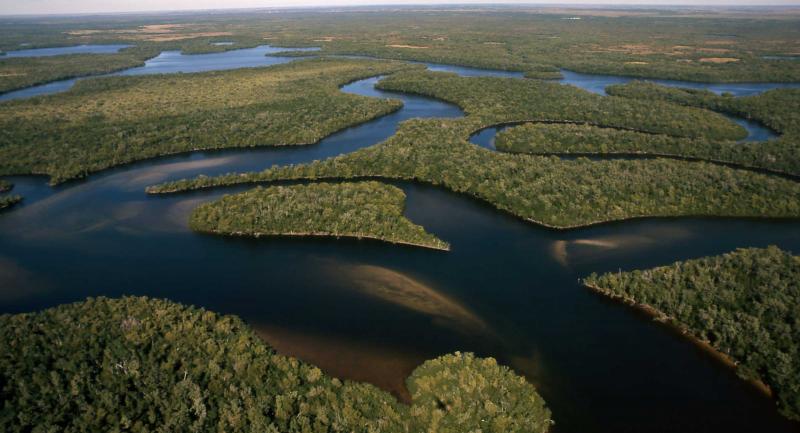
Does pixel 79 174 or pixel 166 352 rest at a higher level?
pixel 79 174

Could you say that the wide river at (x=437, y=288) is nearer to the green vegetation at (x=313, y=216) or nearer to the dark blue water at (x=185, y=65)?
the green vegetation at (x=313, y=216)

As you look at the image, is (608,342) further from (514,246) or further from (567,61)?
(567,61)

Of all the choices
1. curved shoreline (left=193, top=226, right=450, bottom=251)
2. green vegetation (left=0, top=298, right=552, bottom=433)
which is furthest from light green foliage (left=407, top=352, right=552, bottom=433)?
curved shoreline (left=193, top=226, right=450, bottom=251)

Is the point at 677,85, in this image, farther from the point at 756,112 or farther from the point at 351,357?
the point at 351,357

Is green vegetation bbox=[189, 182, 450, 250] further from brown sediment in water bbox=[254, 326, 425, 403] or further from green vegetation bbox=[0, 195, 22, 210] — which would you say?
green vegetation bbox=[0, 195, 22, 210]

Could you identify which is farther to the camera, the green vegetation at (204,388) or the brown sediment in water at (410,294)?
the brown sediment in water at (410,294)

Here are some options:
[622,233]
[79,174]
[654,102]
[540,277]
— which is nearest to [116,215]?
[79,174]

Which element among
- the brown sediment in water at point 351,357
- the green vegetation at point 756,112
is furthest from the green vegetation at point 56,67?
the green vegetation at point 756,112

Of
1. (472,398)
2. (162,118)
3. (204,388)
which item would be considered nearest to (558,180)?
(472,398)
